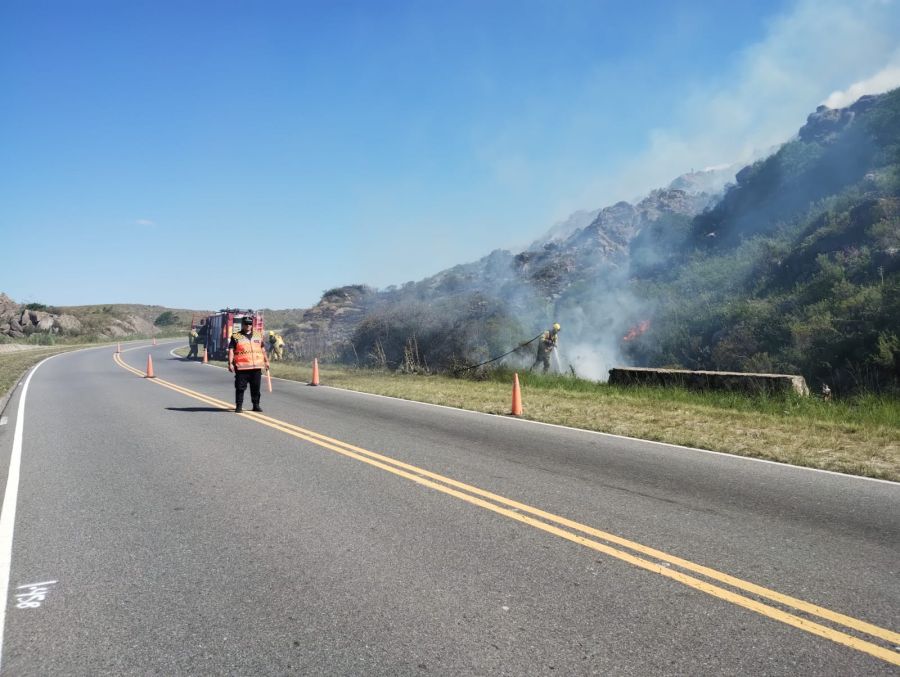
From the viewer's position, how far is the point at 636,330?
32531mm

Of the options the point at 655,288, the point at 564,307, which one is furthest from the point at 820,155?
the point at 564,307

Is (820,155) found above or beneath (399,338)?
above

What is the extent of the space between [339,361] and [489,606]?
2647 centimetres

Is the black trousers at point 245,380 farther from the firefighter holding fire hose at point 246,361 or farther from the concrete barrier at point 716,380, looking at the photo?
the concrete barrier at point 716,380

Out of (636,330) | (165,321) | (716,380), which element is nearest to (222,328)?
(636,330)

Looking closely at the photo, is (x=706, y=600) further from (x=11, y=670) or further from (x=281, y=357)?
(x=281, y=357)

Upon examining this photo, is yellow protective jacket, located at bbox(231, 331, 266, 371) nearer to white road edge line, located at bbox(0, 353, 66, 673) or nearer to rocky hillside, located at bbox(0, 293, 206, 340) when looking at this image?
white road edge line, located at bbox(0, 353, 66, 673)

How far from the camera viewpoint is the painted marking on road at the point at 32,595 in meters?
3.79

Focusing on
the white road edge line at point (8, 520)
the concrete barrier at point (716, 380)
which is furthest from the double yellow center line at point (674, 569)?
the concrete barrier at point (716, 380)

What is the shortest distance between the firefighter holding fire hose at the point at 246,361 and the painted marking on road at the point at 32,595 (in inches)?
323

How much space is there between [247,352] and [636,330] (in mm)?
24320

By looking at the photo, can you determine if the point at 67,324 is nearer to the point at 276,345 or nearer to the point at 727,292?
the point at 276,345

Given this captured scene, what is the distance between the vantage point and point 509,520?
5.23 m

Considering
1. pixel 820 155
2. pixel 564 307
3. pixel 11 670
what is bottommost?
pixel 11 670
